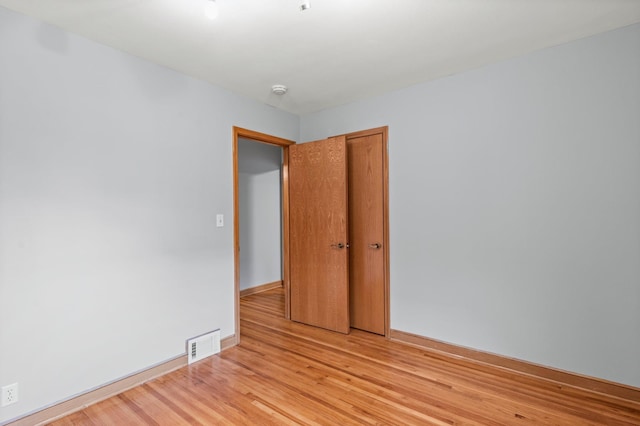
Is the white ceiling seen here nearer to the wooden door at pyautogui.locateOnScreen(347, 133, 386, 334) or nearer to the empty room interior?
the empty room interior

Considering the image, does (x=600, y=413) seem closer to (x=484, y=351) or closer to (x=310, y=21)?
(x=484, y=351)

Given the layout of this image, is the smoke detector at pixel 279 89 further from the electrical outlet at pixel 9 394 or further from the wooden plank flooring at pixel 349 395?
the electrical outlet at pixel 9 394

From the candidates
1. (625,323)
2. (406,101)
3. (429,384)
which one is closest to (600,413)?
(625,323)

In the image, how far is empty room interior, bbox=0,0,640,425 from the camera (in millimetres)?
1926

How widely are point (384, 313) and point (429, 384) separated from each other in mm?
954

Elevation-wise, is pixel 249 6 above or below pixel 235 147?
above

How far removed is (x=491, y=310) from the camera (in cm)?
261

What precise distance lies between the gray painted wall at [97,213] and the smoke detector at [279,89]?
538mm

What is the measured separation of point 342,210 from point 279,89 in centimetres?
136

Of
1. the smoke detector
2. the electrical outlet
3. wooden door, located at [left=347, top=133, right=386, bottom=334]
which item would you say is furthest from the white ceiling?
the electrical outlet

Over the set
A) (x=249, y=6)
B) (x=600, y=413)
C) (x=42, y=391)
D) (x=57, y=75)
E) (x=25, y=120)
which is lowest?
(x=600, y=413)

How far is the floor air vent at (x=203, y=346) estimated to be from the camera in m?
2.70

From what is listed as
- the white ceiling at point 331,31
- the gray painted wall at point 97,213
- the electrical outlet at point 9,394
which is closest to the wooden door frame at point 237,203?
the gray painted wall at point 97,213

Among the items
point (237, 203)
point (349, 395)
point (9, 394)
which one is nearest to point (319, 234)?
point (237, 203)
